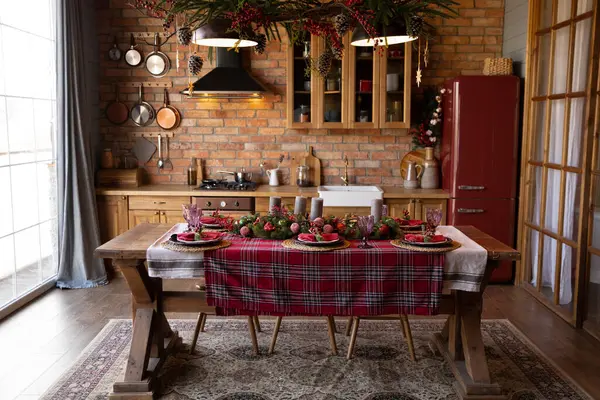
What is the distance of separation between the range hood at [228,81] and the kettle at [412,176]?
5.22ft

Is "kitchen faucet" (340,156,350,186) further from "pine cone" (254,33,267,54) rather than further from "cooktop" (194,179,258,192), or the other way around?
"pine cone" (254,33,267,54)

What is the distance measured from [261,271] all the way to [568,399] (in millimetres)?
1755

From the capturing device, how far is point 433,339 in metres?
3.82

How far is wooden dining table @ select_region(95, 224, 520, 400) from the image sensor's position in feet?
10.3

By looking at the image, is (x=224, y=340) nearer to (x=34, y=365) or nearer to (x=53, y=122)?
(x=34, y=365)

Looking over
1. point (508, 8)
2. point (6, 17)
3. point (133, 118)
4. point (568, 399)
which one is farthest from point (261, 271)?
point (508, 8)

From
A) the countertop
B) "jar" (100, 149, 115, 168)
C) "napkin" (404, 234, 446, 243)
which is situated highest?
"jar" (100, 149, 115, 168)

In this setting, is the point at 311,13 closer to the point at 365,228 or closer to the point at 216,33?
the point at 216,33

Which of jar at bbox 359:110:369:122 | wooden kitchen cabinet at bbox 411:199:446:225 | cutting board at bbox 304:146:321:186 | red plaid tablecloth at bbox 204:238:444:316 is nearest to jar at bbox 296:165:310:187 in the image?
cutting board at bbox 304:146:321:186

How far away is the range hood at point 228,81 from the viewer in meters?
5.33

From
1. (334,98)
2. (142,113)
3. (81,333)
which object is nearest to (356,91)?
(334,98)

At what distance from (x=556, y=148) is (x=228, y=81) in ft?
9.27

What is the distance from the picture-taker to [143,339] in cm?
325

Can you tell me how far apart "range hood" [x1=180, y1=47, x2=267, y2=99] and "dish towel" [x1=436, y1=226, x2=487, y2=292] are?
2841 mm
